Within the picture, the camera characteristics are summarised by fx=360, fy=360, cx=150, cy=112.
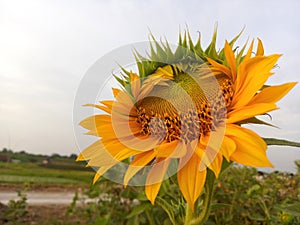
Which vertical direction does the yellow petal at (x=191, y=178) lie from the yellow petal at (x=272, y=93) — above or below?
below

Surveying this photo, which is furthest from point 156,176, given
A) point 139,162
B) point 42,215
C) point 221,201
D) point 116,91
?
point 42,215

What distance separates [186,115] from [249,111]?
92 mm

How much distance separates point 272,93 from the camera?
1.26ft

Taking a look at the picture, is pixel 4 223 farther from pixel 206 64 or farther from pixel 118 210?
pixel 206 64

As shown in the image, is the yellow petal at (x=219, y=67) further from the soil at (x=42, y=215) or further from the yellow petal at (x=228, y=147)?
the soil at (x=42, y=215)

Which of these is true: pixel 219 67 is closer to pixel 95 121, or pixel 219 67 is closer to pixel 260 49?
pixel 260 49

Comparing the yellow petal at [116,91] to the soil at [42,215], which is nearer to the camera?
the yellow petal at [116,91]

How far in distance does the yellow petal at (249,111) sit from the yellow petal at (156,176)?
0.27 ft

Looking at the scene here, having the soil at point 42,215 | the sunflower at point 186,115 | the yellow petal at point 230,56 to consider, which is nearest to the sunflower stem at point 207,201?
the sunflower at point 186,115

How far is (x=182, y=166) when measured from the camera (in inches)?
14.9

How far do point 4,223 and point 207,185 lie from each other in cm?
189

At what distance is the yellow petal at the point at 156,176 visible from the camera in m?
0.38

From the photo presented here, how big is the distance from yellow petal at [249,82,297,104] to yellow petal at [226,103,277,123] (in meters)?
0.02

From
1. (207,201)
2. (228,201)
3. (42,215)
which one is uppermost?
(207,201)
